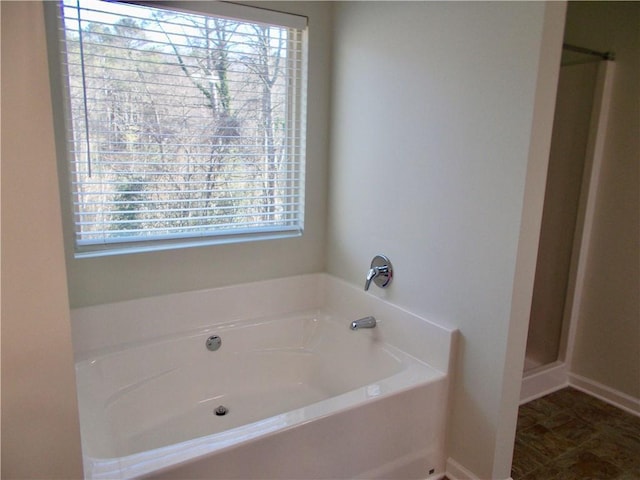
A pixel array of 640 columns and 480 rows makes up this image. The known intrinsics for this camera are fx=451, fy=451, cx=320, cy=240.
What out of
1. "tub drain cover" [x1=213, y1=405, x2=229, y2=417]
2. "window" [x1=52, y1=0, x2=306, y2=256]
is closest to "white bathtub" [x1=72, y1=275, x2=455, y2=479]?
"tub drain cover" [x1=213, y1=405, x2=229, y2=417]

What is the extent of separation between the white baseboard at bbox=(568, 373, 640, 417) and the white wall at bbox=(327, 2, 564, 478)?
1.17 meters

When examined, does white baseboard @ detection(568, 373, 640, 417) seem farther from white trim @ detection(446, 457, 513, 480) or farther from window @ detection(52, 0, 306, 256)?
window @ detection(52, 0, 306, 256)

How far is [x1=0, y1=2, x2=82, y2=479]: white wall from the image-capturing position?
2.78 feet

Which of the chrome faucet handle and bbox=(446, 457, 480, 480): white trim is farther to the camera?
the chrome faucet handle

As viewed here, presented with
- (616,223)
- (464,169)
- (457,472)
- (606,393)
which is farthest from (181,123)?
(606,393)

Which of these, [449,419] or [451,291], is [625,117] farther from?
[449,419]

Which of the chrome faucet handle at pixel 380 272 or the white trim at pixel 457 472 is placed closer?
the white trim at pixel 457 472

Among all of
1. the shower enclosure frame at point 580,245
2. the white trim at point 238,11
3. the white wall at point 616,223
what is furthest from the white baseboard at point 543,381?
the white trim at point 238,11

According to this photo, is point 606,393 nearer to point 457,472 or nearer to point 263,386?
point 457,472

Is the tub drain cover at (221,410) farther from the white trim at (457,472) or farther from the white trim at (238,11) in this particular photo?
the white trim at (238,11)

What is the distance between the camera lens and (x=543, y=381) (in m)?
2.73

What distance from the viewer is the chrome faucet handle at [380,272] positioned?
225 cm

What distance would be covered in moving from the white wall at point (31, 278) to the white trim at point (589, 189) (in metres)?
2.73

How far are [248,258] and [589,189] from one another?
2.02 metres
